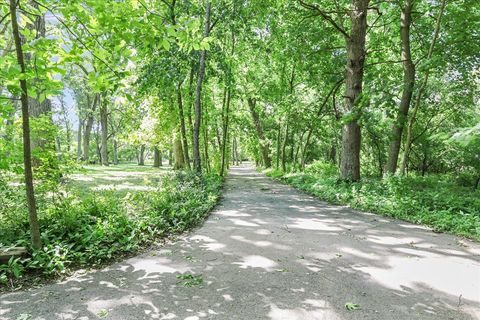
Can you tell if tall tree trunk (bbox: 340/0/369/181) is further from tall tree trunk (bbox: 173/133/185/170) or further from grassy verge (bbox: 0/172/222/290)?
tall tree trunk (bbox: 173/133/185/170)

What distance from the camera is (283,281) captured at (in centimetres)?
411

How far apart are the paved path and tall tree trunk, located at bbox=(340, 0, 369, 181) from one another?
5290mm

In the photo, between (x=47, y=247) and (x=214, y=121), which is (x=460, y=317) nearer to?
(x=47, y=247)

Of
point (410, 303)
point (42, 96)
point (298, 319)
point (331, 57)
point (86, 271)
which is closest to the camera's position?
point (298, 319)

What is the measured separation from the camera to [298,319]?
3193 millimetres

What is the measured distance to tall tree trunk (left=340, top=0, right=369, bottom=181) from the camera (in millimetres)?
11281

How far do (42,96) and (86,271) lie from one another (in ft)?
7.86

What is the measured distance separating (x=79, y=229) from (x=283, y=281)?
3.40 m

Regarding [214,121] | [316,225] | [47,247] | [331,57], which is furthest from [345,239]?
[214,121]

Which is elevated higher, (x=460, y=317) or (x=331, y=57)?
(x=331, y=57)

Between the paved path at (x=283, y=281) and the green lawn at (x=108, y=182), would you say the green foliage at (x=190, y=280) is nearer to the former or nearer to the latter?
the paved path at (x=283, y=281)

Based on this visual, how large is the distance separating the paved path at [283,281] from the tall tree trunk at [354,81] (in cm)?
529

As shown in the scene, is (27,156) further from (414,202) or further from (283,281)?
(414,202)

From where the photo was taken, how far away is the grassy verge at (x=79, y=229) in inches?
168
